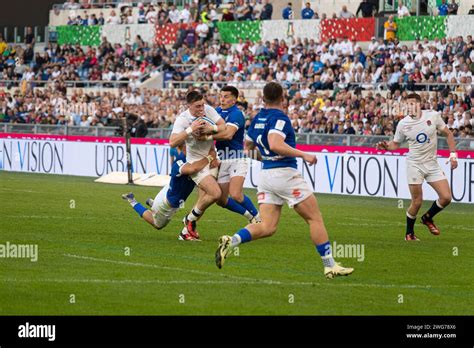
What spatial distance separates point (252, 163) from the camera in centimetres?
3162

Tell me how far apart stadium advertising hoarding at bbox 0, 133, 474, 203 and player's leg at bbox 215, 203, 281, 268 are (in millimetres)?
13841

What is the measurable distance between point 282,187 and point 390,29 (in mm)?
25552

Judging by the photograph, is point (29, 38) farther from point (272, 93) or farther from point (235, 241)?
point (235, 241)

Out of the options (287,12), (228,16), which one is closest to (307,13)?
(287,12)

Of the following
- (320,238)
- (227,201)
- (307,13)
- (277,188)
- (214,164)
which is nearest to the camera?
(320,238)

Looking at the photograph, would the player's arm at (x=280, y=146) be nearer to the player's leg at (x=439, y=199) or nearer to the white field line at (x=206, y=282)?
the white field line at (x=206, y=282)

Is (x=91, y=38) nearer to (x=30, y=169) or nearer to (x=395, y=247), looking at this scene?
(x=30, y=169)

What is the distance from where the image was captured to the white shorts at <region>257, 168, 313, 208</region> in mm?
14117

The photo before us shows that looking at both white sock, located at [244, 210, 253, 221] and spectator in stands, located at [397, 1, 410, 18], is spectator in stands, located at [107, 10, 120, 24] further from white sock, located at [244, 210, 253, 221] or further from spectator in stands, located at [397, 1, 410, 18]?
white sock, located at [244, 210, 253, 221]

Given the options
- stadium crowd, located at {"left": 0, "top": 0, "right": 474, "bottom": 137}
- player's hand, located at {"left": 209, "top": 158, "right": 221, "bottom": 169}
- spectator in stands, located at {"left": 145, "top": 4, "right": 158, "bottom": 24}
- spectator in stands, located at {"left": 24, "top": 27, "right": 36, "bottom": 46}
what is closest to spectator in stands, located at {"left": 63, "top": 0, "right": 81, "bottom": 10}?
spectator in stands, located at {"left": 24, "top": 27, "right": 36, "bottom": 46}

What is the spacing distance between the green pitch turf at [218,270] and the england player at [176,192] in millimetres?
357

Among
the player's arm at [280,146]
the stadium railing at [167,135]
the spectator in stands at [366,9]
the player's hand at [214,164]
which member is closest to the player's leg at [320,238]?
the player's arm at [280,146]

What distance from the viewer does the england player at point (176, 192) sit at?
1823 centimetres
